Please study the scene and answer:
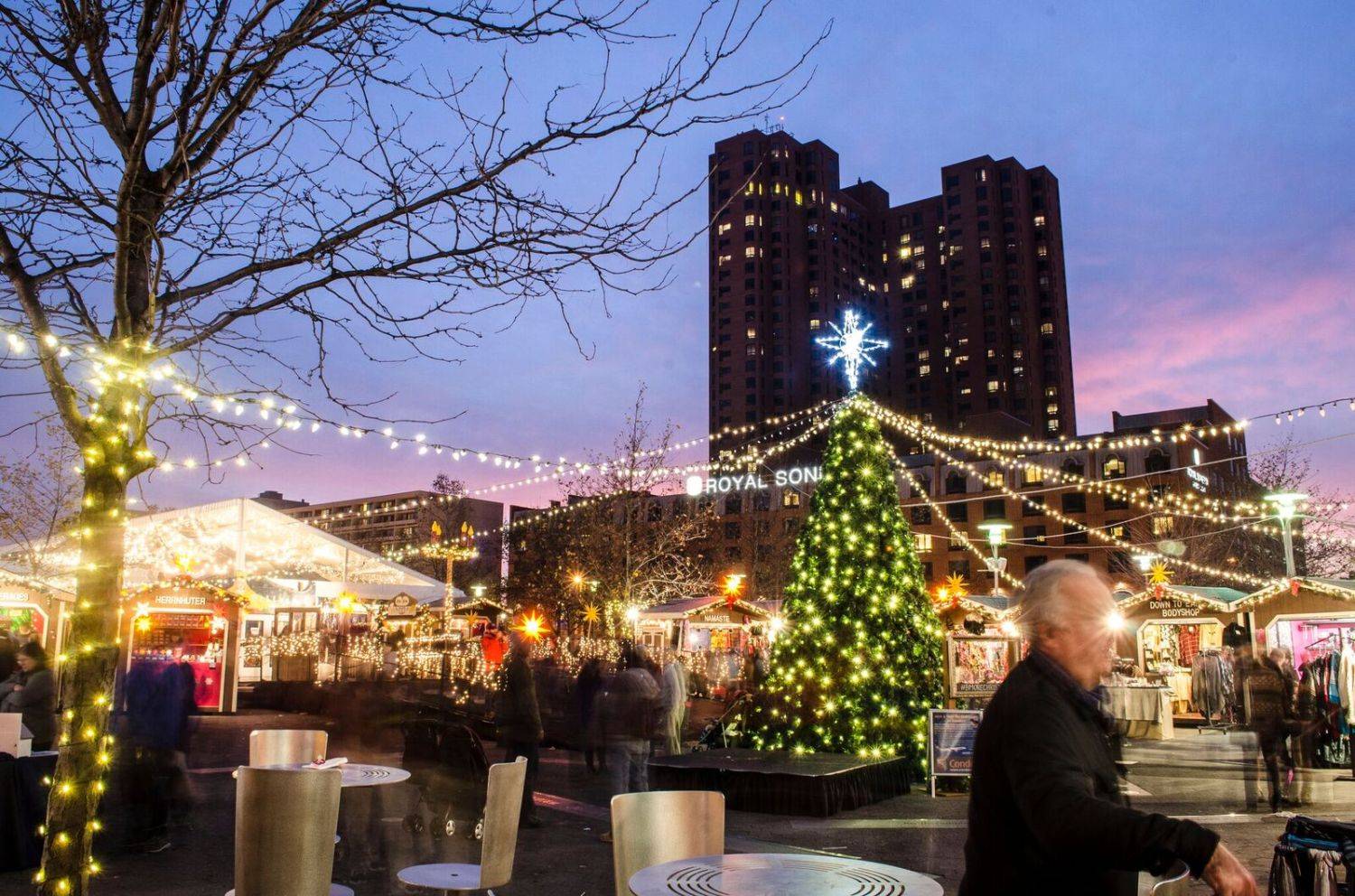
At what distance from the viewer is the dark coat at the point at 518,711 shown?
910cm

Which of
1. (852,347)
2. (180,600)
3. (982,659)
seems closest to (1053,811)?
(852,347)

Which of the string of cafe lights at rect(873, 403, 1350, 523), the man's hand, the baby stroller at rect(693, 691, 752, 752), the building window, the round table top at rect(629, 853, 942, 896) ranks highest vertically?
the building window

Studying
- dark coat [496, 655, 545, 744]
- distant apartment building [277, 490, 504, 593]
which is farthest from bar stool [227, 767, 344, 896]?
distant apartment building [277, 490, 504, 593]

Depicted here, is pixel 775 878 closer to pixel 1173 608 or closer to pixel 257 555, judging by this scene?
pixel 1173 608

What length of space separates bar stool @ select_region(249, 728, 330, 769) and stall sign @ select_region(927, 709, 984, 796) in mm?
6798

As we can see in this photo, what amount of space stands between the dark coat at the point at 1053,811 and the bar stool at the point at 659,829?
185 cm

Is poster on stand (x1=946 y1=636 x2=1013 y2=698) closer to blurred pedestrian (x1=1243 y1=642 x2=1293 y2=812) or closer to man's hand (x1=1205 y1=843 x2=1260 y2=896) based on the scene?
blurred pedestrian (x1=1243 y1=642 x2=1293 y2=812)

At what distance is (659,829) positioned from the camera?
156 inches

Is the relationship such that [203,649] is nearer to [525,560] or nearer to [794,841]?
[794,841]

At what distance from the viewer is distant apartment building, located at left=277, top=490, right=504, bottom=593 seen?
57500mm

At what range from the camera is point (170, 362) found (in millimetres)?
4699

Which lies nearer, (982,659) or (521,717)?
(521,717)

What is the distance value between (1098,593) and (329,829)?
3.37 m

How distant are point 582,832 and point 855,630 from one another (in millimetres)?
4397
